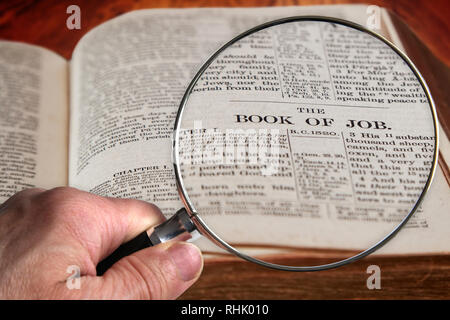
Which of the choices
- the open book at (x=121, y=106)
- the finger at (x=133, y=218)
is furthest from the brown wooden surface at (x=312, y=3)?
the finger at (x=133, y=218)

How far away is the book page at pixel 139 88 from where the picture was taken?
3.15 ft

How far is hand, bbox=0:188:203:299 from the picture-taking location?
0.74 m

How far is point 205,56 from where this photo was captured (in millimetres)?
1169

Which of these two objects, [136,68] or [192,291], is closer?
[192,291]

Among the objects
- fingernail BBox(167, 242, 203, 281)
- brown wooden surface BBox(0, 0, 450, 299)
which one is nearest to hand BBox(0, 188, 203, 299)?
fingernail BBox(167, 242, 203, 281)

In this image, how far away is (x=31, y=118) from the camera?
110 centimetres

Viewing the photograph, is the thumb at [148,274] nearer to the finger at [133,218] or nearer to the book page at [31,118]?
the finger at [133,218]

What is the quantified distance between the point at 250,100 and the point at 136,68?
0.38 meters

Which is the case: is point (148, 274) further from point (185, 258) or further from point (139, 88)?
point (139, 88)

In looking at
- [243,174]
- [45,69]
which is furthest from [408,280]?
[45,69]

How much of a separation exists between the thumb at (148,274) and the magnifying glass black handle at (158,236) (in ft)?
0.05

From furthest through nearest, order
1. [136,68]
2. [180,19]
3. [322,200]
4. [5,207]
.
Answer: [180,19] → [136,68] → [5,207] → [322,200]

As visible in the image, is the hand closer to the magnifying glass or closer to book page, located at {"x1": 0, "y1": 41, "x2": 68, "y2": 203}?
the magnifying glass

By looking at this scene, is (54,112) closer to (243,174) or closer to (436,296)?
(243,174)
